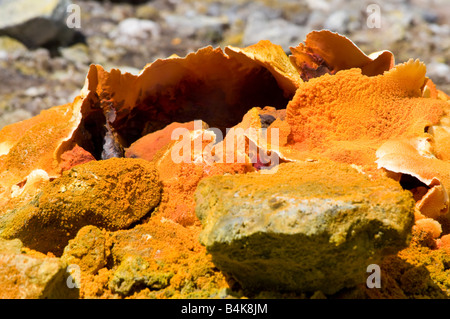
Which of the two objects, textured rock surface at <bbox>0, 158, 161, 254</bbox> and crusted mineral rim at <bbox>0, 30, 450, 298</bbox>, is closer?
crusted mineral rim at <bbox>0, 30, 450, 298</bbox>

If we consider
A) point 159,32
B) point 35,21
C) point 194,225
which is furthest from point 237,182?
point 159,32

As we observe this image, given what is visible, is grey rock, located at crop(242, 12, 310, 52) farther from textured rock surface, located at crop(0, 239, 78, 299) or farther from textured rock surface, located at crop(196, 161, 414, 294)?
textured rock surface, located at crop(0, 239, 78, 299)

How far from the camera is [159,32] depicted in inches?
343

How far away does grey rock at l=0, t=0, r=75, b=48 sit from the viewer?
7.62 meters

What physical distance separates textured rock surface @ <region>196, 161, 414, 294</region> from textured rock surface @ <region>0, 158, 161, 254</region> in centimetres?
40

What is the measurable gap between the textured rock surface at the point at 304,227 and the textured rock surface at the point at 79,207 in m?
0.40

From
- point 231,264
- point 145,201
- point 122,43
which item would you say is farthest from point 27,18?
point 231,264

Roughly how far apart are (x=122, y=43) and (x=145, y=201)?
6.95 m

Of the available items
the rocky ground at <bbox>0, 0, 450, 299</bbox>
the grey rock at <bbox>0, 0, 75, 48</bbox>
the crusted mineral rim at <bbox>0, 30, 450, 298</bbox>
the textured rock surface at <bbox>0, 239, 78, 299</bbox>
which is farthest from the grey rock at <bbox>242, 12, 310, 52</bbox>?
the textured rock surface at <bbox>0, 239, 78, 299</bbox>

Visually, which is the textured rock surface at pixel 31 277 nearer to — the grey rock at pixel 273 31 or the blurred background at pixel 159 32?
the blurred background at pixel 159 32

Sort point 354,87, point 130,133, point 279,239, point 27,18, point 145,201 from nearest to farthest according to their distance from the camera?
point 279,239 → point 145,201 → point 354,87 → point 130,133 → point 27,18

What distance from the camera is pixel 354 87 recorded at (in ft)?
6.27

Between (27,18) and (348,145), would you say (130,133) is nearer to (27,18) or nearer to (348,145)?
(348,145)
